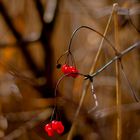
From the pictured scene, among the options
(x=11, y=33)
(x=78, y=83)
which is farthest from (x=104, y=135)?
(x=11, y=33)

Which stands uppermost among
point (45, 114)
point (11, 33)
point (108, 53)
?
point (11, 33)

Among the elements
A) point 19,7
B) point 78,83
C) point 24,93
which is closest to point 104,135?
point 78,83

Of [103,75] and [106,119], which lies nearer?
[106,119]

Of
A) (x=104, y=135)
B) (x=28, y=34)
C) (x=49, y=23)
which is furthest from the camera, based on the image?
(x=28, y=34)

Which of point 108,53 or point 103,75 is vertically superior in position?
point 108,53

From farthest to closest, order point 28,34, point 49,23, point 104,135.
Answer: point 28,34
point 49,23
point 104,135

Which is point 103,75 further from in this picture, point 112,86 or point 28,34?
point 28,34
